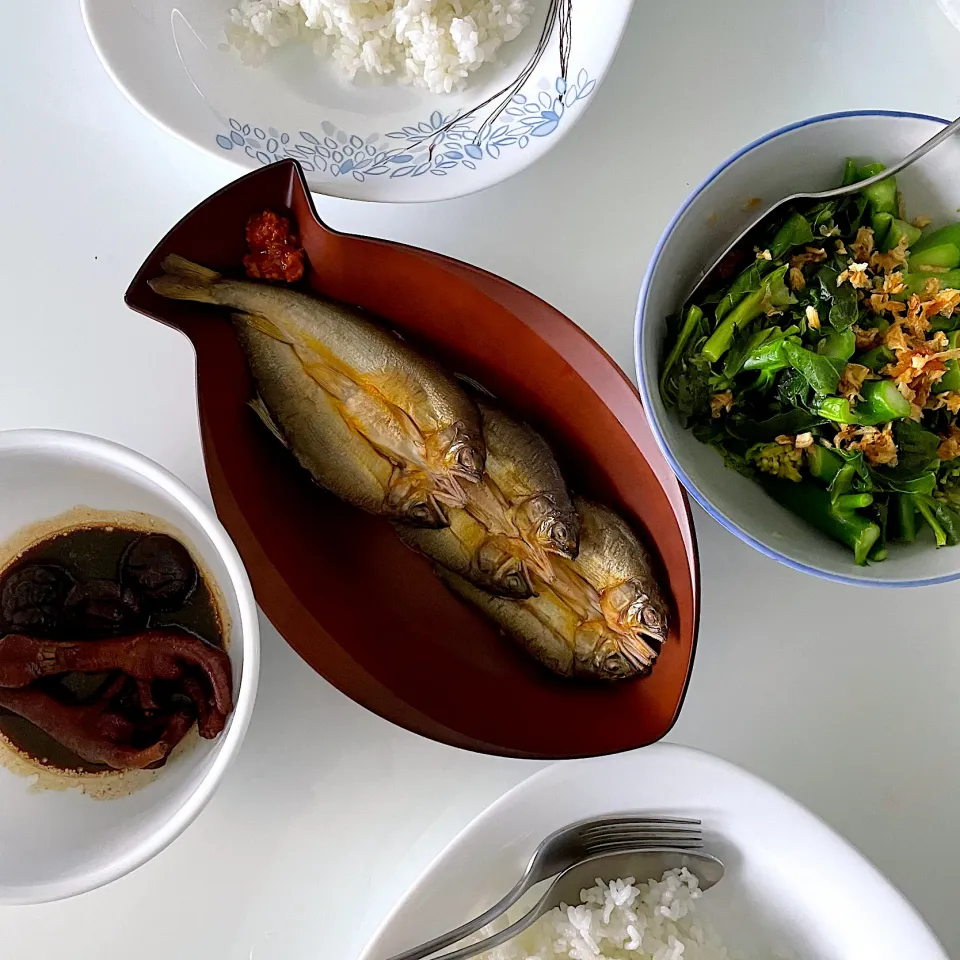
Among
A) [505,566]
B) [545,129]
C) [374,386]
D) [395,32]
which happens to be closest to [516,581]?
[505,566]

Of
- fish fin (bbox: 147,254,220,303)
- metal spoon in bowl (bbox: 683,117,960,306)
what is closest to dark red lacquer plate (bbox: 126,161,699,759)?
fish fin (bbox: 147,254,220,303)

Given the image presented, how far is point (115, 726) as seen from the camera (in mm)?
881

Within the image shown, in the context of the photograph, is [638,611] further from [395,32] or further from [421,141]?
[395,32]

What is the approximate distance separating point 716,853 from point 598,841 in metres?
0.12

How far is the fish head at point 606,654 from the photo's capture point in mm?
887

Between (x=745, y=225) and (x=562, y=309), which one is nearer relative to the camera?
(x=745, y=225)

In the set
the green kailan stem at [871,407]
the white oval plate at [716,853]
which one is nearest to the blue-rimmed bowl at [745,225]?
the green kailan stem at [871,407]

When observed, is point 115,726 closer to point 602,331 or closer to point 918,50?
point 602,331

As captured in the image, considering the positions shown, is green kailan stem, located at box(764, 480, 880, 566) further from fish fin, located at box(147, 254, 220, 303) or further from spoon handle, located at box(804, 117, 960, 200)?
fish fin, located at box(147, 254, 220, 303)

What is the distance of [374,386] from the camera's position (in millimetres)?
904

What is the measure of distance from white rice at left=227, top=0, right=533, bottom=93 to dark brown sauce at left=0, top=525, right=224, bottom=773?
53 cm

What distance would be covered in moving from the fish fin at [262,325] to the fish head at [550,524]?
0.29m

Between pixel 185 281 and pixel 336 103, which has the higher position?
pixel 336 103

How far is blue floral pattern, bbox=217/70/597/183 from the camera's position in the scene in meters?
0.89
